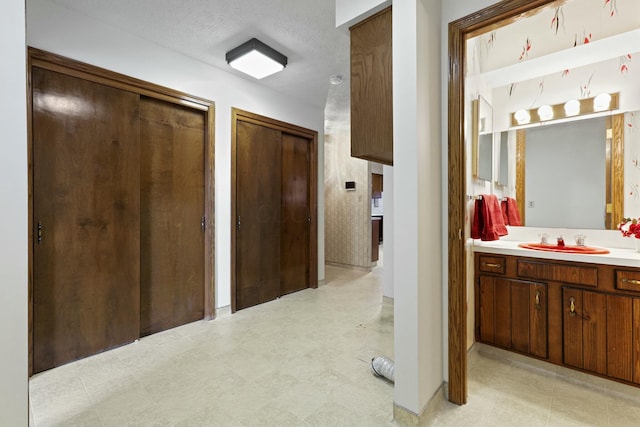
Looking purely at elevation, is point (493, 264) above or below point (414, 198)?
below

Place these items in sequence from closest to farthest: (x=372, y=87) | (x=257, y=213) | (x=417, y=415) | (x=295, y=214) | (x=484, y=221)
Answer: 1. (x=417, y=415)
2. (x=372, y=87)
3. (x=484, y=221)
4. (x=257, y=213)
5. (x=295, y=214)

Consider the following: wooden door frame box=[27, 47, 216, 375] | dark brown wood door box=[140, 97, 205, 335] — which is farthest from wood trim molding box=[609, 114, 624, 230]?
dark brown wood door box=[140, 97, 205, 335]

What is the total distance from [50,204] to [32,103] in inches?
26.8

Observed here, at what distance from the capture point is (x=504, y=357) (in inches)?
83.8

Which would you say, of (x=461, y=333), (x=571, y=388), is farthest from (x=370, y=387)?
(x=571, y=388)

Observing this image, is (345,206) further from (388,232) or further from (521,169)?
(521,169)

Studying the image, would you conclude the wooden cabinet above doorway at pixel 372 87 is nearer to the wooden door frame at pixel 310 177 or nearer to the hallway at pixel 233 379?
the hallway at pixel 233 379

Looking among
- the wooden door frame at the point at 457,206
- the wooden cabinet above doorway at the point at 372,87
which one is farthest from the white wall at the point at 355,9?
the wooden door frame at the point at 457,206

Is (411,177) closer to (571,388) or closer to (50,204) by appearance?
(571,388)

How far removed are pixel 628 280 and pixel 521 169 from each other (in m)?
1.24

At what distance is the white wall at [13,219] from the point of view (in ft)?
2.96

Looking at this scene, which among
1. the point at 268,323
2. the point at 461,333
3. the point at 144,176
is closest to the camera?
the point at 461,333

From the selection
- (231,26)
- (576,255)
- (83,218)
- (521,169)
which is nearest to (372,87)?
(231,26)

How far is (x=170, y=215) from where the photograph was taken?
269 cm
